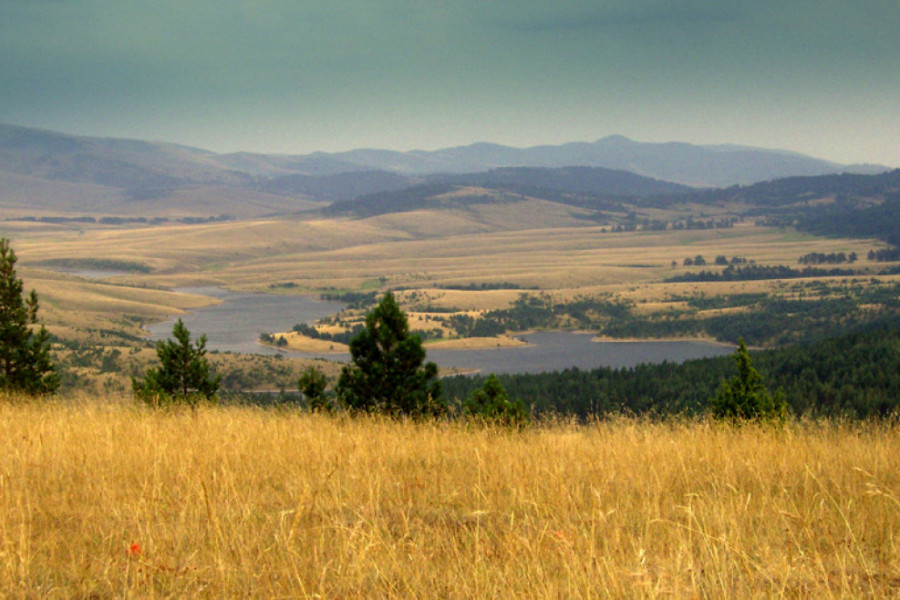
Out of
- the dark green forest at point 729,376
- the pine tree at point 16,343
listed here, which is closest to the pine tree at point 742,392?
the pine tree at point 16,343

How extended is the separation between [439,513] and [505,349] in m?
134

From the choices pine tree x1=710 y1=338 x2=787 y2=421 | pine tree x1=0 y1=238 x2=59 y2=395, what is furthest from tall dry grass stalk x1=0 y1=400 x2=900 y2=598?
pine tree x1=710 y1=338 x2=787 y2=421

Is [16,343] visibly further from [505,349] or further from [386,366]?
[505,349]

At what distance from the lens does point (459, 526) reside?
5.87 m

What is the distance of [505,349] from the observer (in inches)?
5497

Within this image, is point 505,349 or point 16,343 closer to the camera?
point 16,343

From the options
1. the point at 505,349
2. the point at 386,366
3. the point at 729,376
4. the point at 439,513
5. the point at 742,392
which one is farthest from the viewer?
the point at 505,349

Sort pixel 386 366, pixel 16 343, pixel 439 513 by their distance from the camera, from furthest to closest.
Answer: pixel 16 343 → pixel 386 366 → pixel 439 513

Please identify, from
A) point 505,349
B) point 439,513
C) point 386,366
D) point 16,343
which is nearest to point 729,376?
point 505,349

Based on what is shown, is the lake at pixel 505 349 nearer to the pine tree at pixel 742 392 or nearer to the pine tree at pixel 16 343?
the pine tree at pixel 742 392

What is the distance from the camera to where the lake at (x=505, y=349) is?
401 feet

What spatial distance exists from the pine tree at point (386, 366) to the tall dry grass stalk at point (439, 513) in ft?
47.2

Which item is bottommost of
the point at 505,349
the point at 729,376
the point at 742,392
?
the point at 505,349

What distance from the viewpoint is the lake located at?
401 ft
